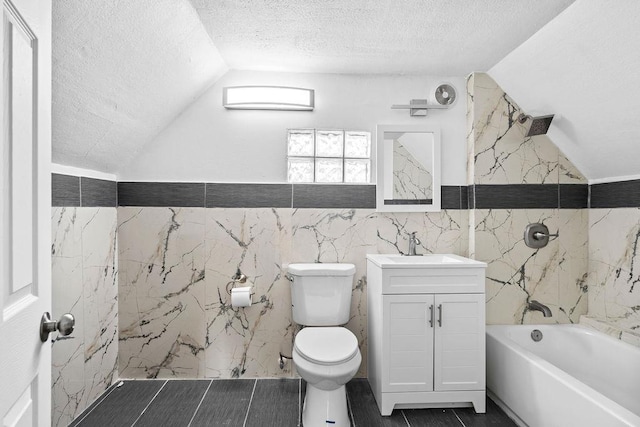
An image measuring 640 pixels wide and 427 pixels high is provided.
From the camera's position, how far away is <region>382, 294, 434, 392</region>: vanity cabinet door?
245 centimetres

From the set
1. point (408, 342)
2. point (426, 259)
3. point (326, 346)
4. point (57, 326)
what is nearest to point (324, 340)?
point (326, 346)

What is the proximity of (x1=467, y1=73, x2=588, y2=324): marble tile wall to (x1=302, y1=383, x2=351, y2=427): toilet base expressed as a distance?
1.27m

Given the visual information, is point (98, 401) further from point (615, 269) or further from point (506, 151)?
point (615, 269)

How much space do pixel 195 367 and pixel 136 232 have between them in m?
1.02

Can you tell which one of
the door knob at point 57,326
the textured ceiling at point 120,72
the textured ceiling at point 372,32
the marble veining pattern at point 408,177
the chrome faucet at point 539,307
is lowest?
the chrome faucet at point 539,307

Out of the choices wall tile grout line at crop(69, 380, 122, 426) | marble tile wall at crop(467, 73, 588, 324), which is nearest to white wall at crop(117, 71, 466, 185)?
marble tile wall at crop(467, 73, 588, 324)

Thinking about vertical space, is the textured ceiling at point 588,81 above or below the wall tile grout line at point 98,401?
above

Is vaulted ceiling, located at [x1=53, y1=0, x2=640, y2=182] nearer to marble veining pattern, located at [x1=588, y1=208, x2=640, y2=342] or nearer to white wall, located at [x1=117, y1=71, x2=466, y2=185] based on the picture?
white wall, located at [x1=117, y1=71, x2=466, y2=185]

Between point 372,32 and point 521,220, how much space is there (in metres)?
1.64

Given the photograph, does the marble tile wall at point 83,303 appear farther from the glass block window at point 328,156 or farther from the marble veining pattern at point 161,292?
the glass block window at point 328,156

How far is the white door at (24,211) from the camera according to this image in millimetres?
772

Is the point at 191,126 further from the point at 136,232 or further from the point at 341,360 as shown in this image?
the point at 341,360

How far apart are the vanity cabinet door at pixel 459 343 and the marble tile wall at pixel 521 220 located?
0.48 m

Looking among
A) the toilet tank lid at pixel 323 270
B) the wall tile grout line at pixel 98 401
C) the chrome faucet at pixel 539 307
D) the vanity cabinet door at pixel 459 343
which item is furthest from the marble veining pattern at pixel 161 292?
the chrome faucet at pixel 539 307
